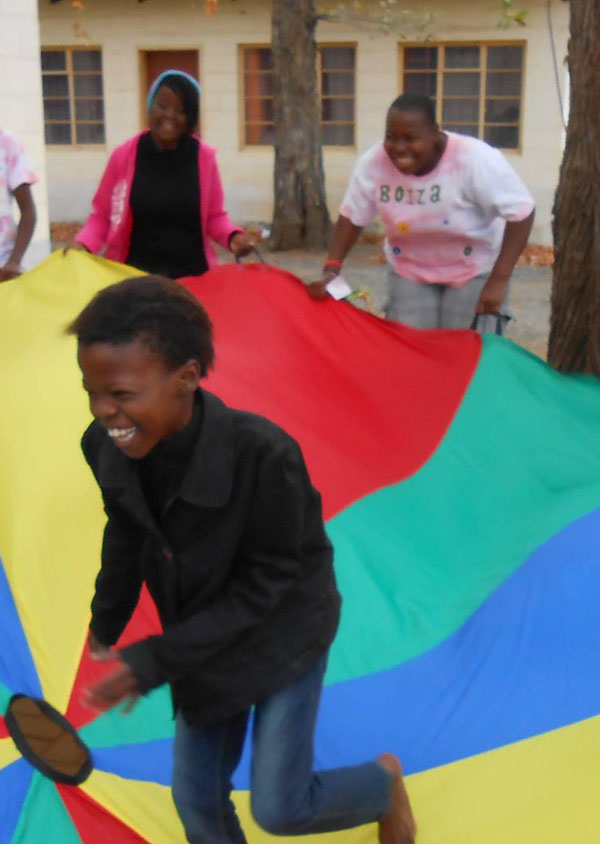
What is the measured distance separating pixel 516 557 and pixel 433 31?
1229 cm

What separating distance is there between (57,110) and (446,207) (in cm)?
1333

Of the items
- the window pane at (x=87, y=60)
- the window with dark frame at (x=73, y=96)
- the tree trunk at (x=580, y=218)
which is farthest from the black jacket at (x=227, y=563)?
the window with dark frame at (x=73, y=96)

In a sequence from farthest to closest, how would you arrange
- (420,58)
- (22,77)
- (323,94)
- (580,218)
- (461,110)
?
(323,94) < (461,110) < (420,58) < (22,77) < (580,218)

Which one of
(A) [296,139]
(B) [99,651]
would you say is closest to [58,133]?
(A) [296,139]

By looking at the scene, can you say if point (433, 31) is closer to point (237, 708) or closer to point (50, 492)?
point (50, 492)

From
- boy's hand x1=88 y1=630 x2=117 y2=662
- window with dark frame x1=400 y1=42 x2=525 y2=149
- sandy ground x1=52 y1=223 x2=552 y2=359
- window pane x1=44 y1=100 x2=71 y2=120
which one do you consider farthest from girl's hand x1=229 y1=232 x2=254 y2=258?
window pane x1=44 y1=100 x2=71 y2=120

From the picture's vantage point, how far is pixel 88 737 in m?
2.80

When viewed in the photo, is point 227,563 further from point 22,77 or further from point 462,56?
point 462,56

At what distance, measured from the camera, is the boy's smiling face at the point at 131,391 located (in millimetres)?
1975

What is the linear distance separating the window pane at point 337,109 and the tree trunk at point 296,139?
1.92 meters

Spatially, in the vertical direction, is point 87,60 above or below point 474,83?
above

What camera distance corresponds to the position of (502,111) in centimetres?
1498

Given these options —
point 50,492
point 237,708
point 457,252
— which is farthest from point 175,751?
point 457,252

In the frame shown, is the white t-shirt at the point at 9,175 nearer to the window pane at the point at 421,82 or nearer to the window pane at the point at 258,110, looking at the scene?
the window pane at the point at 421,82
